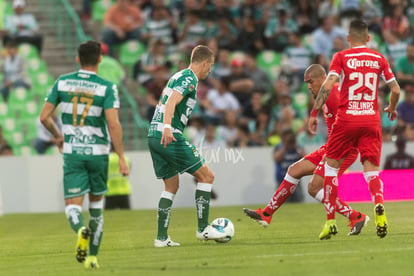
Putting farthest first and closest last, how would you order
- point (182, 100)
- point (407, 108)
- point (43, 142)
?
point (43, 142) < point (407, 108) < point (182, 100)

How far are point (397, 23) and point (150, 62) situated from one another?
240 inches

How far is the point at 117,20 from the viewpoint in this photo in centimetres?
2328

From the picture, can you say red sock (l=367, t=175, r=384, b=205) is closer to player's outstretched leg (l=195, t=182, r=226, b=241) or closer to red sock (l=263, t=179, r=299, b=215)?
red sock (l=263, t=179, r=299, b=215)

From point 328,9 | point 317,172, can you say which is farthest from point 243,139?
point 317,172

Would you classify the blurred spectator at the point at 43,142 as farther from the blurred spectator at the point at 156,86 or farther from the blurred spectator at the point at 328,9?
the blurred spectator at the point at 328,9

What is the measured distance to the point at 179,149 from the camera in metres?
10.9

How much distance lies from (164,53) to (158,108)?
1185 cm

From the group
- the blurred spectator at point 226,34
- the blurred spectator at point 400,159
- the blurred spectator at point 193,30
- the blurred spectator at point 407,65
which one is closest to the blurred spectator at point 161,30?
the blurred spectator at point 193,30

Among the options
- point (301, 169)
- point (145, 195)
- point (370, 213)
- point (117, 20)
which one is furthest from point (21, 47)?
point (301, 169)

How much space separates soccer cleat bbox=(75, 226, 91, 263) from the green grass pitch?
0.22 meters

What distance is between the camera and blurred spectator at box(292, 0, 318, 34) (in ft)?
77.6

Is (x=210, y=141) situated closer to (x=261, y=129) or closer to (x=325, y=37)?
(x=261, y=129)

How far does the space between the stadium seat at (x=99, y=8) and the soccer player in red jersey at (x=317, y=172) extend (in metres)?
13.4

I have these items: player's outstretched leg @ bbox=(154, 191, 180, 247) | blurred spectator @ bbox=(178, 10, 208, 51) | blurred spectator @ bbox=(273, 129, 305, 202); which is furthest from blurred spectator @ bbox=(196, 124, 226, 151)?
player's outstretched leg @ bbox=(154, 191, 180, 247)
